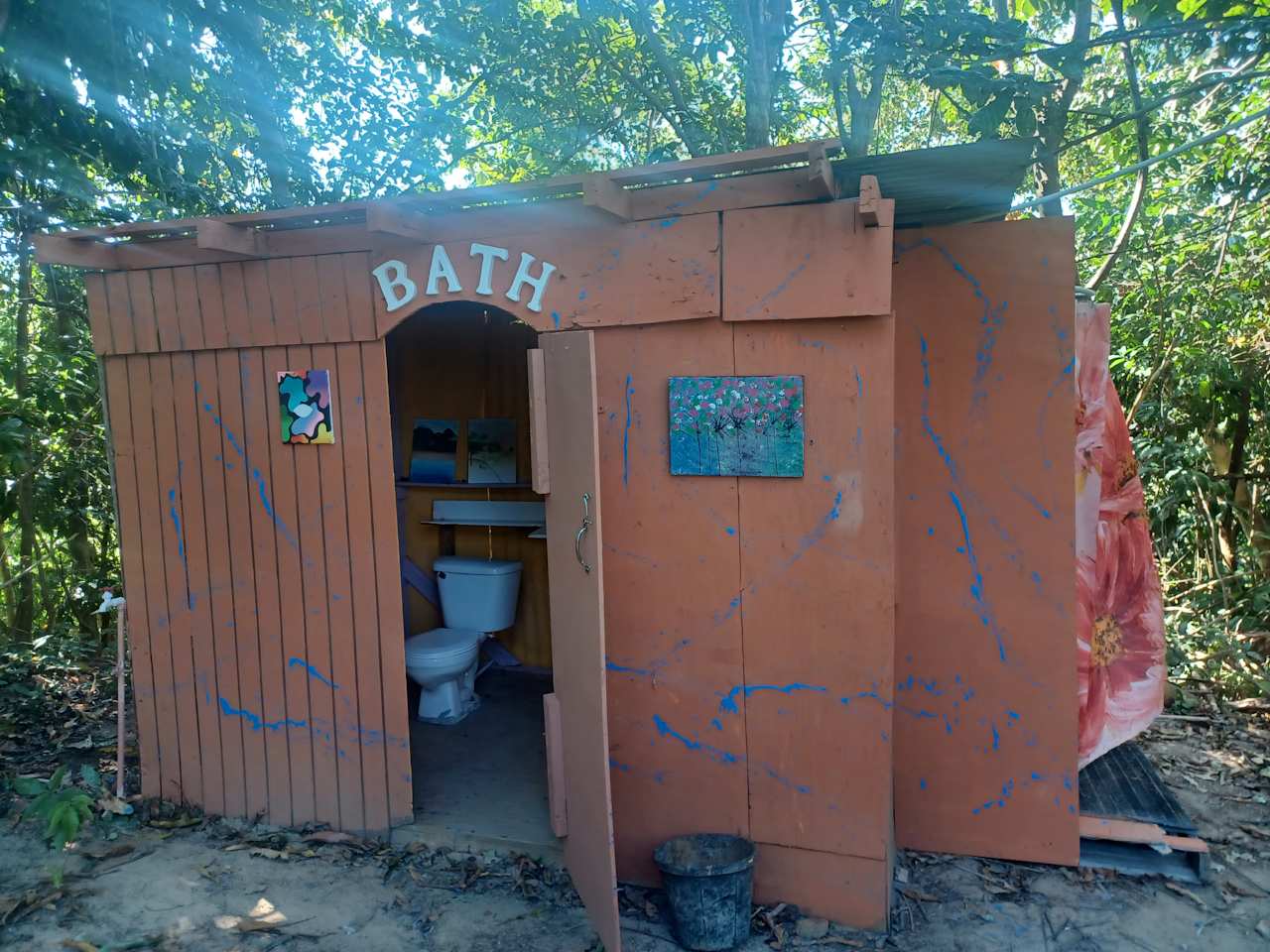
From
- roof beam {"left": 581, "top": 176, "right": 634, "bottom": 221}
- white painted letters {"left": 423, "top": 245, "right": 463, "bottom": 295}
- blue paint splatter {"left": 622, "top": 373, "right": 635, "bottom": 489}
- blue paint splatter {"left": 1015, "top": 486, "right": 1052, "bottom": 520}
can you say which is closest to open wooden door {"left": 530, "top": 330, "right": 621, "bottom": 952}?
blue paint splatter {"left": 622, "top": 373, "right": 635, "bottom": 489}

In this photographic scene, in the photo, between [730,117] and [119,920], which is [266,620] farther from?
[730,117]

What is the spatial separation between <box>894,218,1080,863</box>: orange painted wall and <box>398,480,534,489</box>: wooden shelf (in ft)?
8.20

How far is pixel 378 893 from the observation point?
11.2ft

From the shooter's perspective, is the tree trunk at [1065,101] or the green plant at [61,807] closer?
the green plant at [61,807]

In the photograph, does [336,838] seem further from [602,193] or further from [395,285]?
[602,193]

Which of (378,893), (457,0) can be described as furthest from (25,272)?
(378,893)

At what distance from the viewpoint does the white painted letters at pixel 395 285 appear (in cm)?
347

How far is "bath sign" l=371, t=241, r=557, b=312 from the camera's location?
332cm

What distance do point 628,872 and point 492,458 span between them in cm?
269

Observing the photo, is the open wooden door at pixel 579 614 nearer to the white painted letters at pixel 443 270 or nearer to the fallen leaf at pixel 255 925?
the white painted letters at pixel 443 270

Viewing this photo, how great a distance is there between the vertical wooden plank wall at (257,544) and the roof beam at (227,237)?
0.12 m

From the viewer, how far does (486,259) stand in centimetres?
337

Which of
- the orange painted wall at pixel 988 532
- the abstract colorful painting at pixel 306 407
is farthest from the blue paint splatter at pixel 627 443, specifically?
the abstract colorful painting at pixel 306 407

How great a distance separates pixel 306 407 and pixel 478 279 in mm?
980
